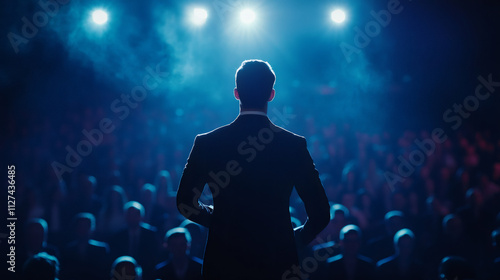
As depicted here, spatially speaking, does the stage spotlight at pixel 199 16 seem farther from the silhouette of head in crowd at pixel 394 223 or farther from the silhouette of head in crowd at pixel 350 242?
the silhouette of head in crowd at pixel 350 242

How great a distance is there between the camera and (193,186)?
164 centimetres

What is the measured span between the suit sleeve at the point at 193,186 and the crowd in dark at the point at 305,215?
115 inches

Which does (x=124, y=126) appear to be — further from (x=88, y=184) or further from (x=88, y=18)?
(x=88, y=184)

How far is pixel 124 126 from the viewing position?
35.5 feet

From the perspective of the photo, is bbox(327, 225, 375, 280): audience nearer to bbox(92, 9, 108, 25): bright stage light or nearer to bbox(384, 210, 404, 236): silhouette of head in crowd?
bbox(384, 210, 404, 236): silhouette of head in crowd

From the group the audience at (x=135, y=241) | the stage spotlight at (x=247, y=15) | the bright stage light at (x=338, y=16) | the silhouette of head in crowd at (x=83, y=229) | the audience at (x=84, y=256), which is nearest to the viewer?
the audience at (x=84, y=256)

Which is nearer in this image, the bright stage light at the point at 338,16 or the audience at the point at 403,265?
the audience at the point at 403,265

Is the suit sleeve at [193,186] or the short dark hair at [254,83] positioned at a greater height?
the short dark hair at [254,83]

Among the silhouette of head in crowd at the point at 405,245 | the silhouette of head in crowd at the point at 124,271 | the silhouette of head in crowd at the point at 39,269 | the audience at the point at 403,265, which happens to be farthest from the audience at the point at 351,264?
the silhouette of head in crowd at the point at 39,269

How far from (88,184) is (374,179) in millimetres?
5623

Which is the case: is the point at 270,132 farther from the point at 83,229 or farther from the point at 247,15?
the point at 247,15

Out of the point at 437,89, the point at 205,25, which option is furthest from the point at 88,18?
the point at 437,89

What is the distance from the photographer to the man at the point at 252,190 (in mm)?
1576

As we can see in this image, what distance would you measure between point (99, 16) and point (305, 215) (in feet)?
20.5
